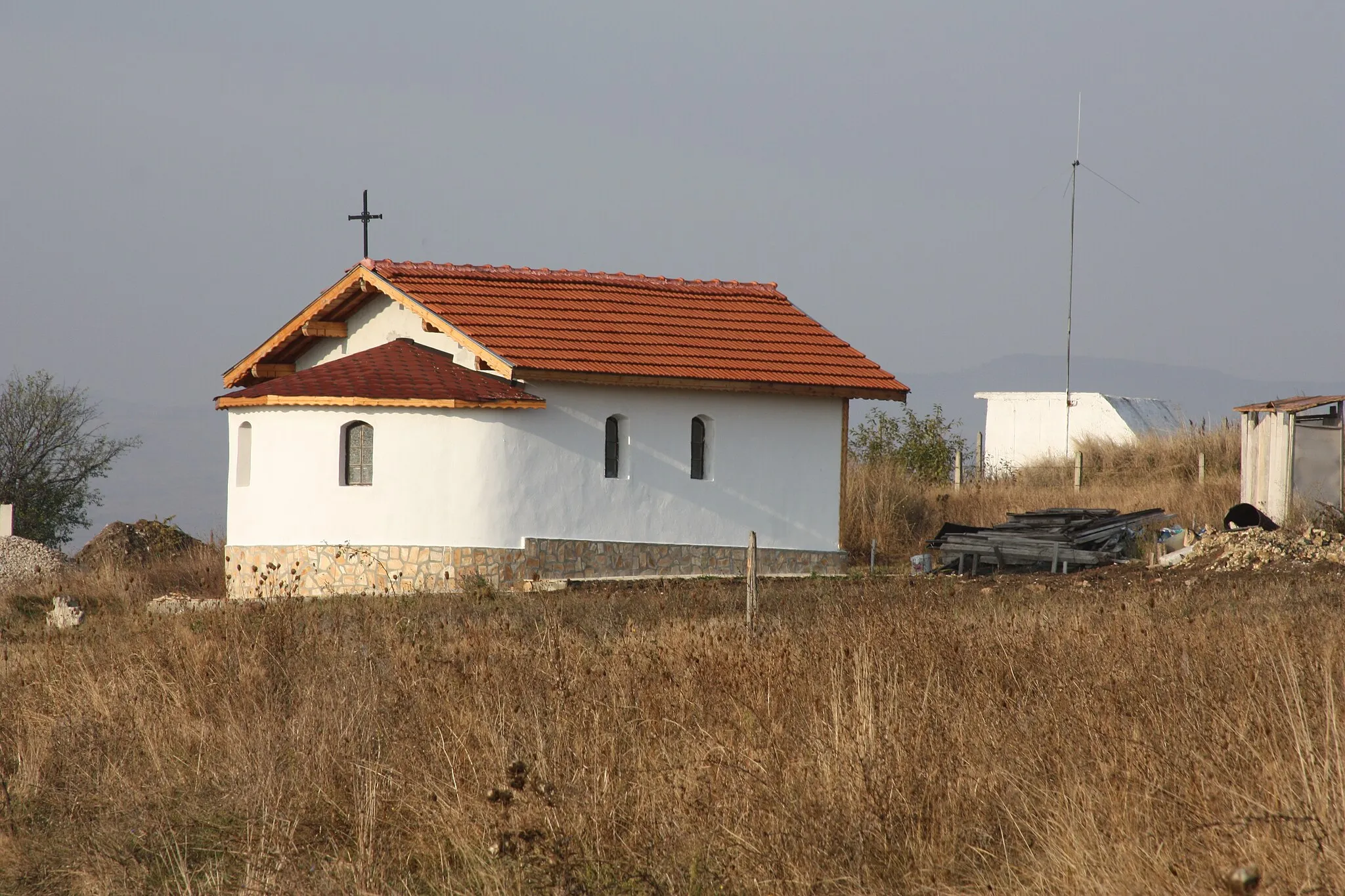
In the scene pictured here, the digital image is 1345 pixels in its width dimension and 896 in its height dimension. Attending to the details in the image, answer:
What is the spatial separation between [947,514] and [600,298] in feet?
32.2

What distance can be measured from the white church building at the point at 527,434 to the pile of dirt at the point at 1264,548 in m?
5.83

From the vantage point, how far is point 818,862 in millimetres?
5719

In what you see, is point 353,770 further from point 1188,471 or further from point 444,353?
point 1188,471

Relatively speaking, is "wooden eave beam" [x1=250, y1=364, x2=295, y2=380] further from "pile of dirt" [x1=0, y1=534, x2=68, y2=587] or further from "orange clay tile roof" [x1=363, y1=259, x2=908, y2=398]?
"pile of dirt" [x1=0, y1=534, x2=68, y2=587]

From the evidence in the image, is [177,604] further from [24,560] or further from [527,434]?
[24,560]

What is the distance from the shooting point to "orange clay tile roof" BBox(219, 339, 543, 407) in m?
20.6

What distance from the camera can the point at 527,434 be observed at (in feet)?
69.9

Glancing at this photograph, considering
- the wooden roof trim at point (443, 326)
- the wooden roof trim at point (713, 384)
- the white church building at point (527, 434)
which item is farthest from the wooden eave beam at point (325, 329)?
the wooden roof trim at point (713, 384)

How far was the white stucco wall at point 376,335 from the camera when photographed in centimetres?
2295

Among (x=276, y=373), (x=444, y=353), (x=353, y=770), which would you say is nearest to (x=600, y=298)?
(x=444, y=353)

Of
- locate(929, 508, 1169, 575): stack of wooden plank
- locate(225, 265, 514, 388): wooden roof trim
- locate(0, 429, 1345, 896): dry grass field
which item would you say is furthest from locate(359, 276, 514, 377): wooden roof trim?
locate(0, 429, 1345, 896): dry grass field

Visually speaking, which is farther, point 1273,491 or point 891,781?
point 1273,491

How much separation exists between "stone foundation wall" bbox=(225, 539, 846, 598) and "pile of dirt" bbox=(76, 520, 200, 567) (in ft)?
17.1

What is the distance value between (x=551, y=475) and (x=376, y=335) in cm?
448
